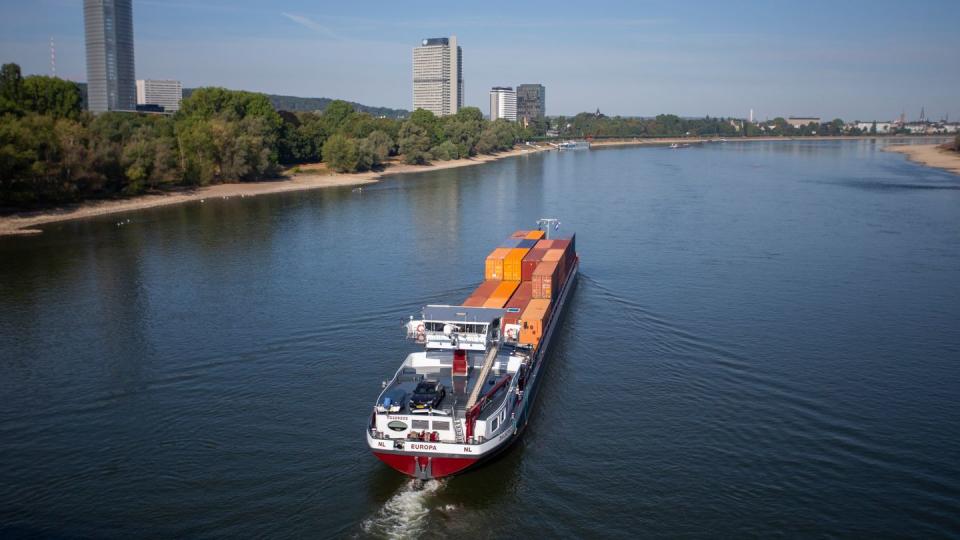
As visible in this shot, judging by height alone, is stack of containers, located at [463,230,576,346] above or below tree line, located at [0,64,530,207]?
below

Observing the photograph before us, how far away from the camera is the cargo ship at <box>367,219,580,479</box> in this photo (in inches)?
781

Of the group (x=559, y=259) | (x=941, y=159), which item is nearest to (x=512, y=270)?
(x=559, y=259)

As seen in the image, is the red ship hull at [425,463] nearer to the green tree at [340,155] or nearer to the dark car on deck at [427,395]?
the dark car on deck at [427,395]

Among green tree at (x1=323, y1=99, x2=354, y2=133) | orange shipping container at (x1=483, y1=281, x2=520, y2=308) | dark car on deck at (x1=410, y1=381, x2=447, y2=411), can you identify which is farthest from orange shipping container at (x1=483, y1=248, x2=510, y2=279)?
green tree at (x1=323, y1=99, x2=354, y2=133)

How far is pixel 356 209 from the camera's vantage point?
71.9 m

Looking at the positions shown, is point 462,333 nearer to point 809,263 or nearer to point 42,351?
point 42,351

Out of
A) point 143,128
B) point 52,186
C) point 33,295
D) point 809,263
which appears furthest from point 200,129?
point 809,263

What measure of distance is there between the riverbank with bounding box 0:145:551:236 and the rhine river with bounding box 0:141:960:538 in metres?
8.17

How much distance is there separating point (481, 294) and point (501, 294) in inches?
33.5

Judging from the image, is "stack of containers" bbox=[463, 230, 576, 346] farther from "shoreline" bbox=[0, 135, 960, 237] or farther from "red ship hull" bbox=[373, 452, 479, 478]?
"shoreline" bbox=[0, 135, 960, 237]

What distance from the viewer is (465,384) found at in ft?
76.7

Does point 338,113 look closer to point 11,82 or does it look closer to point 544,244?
point 11,82

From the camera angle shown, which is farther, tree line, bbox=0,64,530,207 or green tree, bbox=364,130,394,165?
green tree, bbox=364,130,394,165

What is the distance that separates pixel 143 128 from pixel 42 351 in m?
63.3
